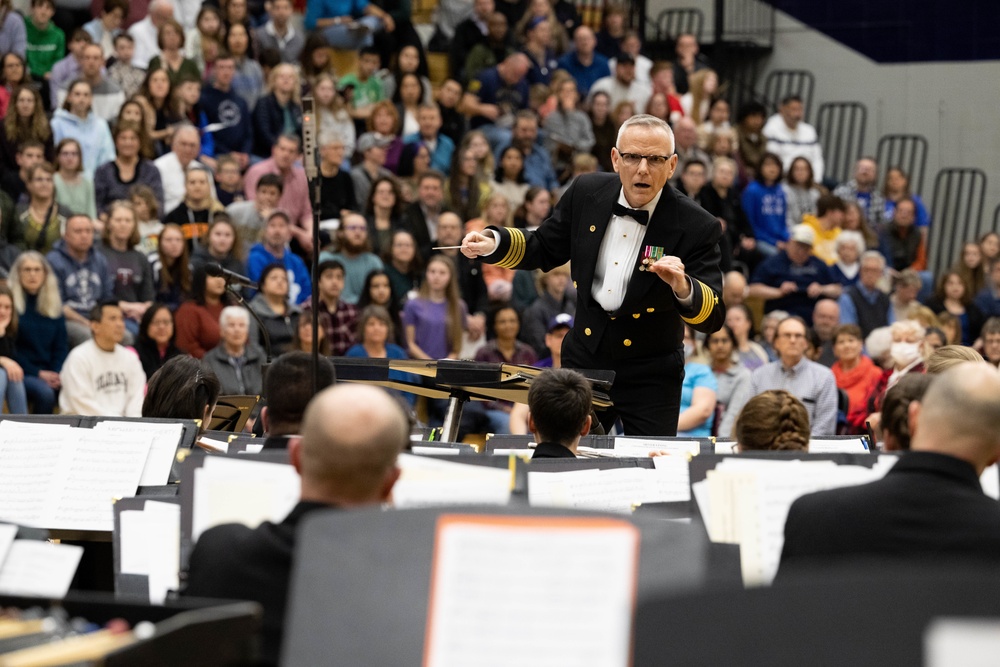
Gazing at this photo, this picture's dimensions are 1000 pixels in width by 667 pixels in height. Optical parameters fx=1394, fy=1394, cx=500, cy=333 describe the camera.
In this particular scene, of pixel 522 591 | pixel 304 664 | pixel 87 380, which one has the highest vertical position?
pixel 522 591

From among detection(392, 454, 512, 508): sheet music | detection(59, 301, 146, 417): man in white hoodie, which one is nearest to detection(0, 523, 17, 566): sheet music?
detection(392, 454, 512, 508): sheet music

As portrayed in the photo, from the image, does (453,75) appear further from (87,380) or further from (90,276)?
(87,380)

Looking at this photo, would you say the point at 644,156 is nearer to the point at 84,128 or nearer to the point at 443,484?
the point at 443,484

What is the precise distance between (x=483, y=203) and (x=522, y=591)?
352 inches

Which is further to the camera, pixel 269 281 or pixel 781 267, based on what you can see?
pixel 781 267

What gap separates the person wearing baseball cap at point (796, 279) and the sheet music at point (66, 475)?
7725 millimetres

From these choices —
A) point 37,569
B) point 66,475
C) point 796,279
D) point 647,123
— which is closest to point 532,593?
point 37,569

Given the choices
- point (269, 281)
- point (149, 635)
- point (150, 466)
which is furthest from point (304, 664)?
point (269, 281)

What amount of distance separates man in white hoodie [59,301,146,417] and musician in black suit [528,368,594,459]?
4203 mm

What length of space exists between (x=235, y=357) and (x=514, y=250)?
336 centimetres

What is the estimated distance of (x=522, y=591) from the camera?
2273 mm

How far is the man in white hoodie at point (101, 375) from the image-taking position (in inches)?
317

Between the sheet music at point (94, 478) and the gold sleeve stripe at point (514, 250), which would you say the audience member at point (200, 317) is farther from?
the sheet music at point (94, 478)

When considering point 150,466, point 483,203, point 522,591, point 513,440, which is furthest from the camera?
point 483,203
